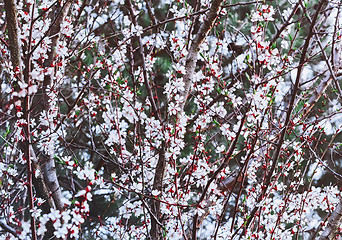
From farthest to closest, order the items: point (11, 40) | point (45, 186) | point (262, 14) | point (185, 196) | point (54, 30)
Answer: point (54, 30) → point (45, 186) → point (185, 196) → point (262, 14) → point (11, 40)

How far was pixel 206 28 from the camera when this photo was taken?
2.06 metres

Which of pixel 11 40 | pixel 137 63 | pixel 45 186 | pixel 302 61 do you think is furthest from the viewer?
pixel 137 63

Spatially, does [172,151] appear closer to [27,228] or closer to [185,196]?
[185,196]

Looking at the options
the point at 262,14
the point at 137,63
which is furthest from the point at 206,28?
the point at 137,63

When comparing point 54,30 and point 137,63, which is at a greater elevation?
point 137,63

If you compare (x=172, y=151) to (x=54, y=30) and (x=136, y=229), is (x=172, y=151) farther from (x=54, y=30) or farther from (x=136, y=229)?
(x=54, y=30)

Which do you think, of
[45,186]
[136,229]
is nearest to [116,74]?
[45,186]

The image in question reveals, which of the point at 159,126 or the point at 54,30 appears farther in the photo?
the point at 54,30

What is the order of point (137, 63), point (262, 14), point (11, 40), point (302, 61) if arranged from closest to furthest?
point (302, 61) → point (11, 40) → point (262, 14) → point (137, 63)

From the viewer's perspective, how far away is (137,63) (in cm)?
462

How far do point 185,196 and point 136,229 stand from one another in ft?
2.45

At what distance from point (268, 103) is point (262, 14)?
20.8 inches

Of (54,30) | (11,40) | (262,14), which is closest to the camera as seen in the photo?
(11,40)

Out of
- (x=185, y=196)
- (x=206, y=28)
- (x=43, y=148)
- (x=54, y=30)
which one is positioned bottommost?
(x=185, y=196)
